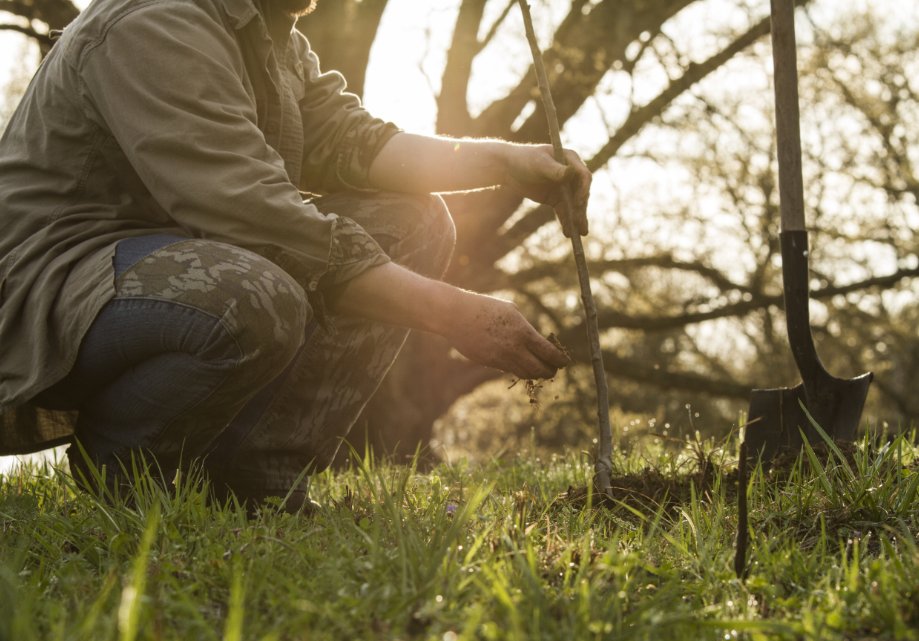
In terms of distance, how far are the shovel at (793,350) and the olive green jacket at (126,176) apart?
1544 mm

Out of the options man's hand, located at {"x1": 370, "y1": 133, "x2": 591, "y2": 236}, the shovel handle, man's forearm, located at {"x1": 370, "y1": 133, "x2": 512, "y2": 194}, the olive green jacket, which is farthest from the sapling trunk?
the shovel handle

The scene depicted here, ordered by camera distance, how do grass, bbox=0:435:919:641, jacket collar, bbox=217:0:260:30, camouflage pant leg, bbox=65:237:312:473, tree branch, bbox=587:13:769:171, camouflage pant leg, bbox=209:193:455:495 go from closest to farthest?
grass, bbox=0:435:919:641, camouflage pant leg, bbox=65:237:312:473, jacket collar, bbox=217:0:260:30, camouflage pant leg, bbox=209:193:455:495, tree branch, bbox=587:13:769:171

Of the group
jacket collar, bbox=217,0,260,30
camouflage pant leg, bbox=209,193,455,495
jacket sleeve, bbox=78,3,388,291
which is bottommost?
camouflage pant leg, bbox=209,193,455,495

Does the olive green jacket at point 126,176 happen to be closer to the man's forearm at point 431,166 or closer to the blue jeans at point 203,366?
Answer: the blue jeans at point 203,366

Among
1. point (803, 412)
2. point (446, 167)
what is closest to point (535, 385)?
point (446, 167)

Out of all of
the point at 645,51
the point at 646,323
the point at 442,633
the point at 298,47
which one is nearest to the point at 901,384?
the point at 646,323

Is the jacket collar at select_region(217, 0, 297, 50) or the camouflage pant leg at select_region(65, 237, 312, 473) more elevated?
the jacket collar at select_region(217, 0, 297, 50)

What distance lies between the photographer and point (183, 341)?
2.18 meters

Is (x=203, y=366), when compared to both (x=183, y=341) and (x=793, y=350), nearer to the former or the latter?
(x=183, y=341)

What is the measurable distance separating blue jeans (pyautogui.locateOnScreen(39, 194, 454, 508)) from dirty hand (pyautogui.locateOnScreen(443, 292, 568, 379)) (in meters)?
0.39

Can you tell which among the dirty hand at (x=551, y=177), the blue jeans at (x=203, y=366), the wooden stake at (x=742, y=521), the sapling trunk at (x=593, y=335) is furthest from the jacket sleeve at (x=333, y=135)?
the wooden stake at (x=742, y=521)

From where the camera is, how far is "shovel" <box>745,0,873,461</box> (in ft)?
9.79

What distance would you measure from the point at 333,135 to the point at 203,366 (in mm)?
1141

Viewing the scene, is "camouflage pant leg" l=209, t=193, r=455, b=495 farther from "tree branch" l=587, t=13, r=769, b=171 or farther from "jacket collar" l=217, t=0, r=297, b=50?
"tree branch" l=587, t=13, r=769, b=171
